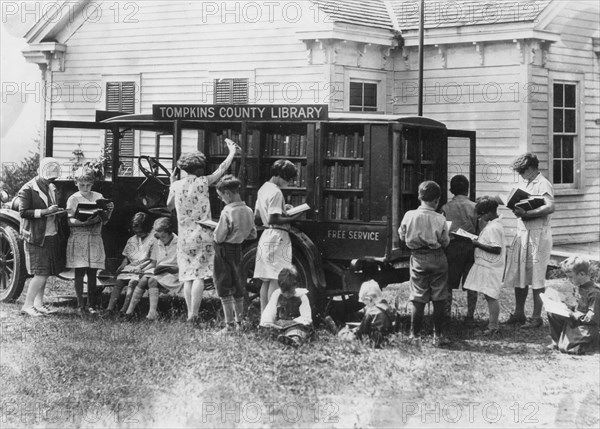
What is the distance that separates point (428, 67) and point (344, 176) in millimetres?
7174

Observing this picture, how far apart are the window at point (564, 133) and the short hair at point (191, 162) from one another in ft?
27.4

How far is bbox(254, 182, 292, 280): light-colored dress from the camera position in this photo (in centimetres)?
781

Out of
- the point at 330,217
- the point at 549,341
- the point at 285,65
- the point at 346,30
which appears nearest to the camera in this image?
the point at 549,341

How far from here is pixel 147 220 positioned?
30.9 ft

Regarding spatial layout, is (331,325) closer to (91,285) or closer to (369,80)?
(91,285)

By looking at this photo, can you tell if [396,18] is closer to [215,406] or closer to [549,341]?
[549,341]

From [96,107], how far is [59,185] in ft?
25.7

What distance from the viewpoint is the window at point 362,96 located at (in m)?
14.9

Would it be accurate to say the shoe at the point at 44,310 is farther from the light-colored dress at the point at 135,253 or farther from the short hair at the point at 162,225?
the short hair at the point at 162,225

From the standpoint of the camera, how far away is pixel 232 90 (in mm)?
15711

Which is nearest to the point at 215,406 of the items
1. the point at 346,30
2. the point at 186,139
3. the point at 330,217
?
the point at 330,217

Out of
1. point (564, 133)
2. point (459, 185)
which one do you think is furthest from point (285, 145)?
point (564, 133)

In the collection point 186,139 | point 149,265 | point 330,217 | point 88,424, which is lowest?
point 88,424

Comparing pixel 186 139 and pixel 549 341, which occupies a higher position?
pixel 186 139
